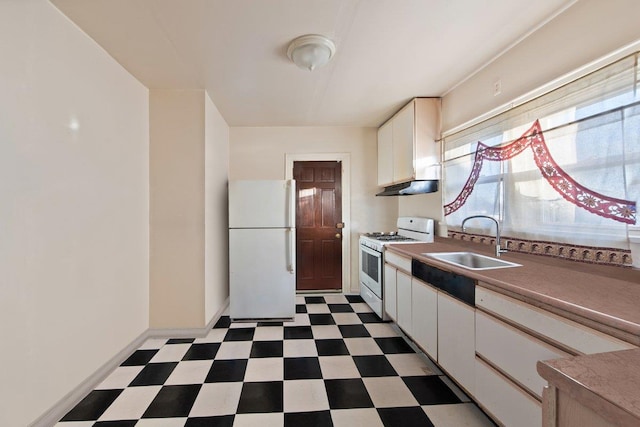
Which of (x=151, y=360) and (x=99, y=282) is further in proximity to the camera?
(x=151, y=360)

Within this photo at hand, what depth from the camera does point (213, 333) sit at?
2.83 meters

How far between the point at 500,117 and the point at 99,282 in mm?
3229

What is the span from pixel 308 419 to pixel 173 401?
885 mm

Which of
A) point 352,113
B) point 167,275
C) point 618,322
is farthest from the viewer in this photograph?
point 352,113

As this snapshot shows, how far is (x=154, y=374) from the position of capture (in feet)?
6.92

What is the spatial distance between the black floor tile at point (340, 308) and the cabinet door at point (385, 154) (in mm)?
1653

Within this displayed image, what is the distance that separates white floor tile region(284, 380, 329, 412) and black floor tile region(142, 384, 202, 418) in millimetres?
608

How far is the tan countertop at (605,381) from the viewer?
0.54 meters

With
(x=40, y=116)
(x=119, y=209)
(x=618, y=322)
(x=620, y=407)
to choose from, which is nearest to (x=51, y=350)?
(x=119, y=209)

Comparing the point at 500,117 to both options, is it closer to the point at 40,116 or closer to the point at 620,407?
the point at 620,407

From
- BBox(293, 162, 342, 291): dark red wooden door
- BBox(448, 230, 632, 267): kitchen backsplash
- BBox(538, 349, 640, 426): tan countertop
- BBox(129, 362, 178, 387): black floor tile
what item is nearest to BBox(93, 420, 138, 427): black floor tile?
BBox(129, 362, 178, 387): black floor tile

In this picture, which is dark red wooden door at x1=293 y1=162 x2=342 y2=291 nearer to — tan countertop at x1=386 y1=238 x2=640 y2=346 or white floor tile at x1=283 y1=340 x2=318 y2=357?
white floor tile at x1=283 y1=340 x2=318 y2=357

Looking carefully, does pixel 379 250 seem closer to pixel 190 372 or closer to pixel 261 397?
pixel 261 397

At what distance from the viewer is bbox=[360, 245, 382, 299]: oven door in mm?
3100
